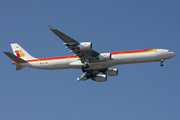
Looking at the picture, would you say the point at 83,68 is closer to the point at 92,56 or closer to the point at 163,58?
the point at 92,56

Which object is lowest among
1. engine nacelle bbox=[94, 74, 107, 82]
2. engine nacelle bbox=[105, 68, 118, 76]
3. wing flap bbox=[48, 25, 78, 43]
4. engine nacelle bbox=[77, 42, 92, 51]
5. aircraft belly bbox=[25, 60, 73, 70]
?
engine nacelle bbox=[94, 74, 107, 82]

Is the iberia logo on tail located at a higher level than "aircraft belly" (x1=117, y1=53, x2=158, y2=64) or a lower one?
higher

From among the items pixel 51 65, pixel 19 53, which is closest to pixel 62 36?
pixel 51 65

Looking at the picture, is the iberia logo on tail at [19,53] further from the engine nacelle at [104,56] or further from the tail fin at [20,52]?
the engine nacelle at [104,56]

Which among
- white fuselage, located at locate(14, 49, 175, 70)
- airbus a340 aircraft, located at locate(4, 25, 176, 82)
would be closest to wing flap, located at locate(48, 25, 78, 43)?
airbus a340 aircraft, located at locate(4, 25, 176, 82)

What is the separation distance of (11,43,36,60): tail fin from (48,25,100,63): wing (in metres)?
13.9

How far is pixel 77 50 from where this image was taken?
175 ft

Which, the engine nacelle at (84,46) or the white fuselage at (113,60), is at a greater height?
the engine nacelle at (84,46)

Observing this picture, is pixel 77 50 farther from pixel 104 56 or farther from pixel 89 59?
pixel 104 56

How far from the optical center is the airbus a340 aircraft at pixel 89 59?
172 ft

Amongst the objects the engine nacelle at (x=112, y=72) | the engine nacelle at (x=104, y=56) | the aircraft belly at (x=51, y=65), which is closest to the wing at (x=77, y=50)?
the engine nacelle at (x=104, y=56)

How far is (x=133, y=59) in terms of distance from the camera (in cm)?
5556

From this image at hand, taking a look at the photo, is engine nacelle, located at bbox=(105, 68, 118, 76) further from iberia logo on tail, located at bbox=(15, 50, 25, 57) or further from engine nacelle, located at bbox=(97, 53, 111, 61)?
iberia logo on tail, located at bbox=(15, 50, 25, 57)

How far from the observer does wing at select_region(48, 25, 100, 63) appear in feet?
161
